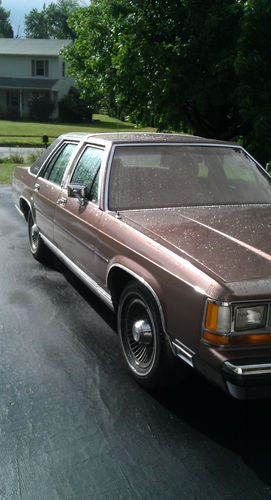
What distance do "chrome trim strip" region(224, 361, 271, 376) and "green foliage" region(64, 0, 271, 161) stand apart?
10.1 metres

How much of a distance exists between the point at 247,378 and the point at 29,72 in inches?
2160

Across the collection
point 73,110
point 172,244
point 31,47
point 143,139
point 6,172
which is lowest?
point 6,172

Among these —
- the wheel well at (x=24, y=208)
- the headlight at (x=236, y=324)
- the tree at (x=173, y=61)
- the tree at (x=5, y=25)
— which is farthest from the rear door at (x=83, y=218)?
the tree at (x=5, y=25)

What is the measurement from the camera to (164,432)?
3.12m

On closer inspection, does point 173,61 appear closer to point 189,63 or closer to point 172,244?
point 189,63

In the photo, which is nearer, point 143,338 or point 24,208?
point 143,338

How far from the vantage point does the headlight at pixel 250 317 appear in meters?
2.85

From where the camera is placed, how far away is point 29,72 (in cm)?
5356

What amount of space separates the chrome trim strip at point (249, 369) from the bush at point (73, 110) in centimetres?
4888

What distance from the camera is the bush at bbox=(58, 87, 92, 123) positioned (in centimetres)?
5009

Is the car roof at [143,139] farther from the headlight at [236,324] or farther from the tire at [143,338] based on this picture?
the headlight at [236,324]

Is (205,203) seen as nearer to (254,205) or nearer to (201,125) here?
(254,205)

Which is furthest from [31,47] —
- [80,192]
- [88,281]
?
[88,281]

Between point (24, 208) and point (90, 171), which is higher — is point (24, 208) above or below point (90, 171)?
below
